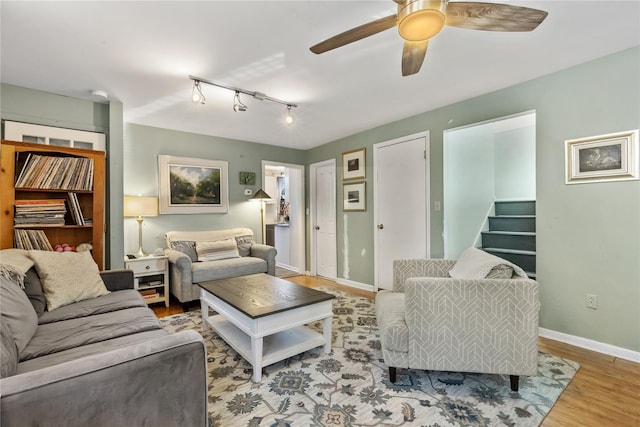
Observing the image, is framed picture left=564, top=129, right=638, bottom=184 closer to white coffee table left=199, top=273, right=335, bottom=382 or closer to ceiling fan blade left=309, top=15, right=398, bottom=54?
ceiling fan blade left=309, top=15, right=398, bottom=54

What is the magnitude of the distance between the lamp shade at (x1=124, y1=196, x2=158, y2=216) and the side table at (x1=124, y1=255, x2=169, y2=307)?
549mm

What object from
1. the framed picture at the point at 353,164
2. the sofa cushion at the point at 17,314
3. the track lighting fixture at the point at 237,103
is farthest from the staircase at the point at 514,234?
the sofa cushion at the point at 17,314

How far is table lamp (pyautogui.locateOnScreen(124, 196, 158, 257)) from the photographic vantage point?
336cm

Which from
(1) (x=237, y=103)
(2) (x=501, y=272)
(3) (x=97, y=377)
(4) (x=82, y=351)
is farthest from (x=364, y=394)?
(1) (x=237, y=103)

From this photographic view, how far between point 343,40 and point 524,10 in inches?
33.8

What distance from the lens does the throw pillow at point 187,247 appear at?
3.74 m

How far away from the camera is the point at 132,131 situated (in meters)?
3.72

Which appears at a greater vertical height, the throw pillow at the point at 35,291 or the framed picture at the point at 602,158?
the framed picture at the point at 602,158

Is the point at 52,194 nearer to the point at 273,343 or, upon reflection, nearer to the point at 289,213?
the point at 273,343

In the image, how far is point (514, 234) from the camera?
3.32 m

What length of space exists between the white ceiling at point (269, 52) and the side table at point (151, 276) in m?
1.75

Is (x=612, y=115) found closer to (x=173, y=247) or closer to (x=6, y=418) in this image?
(x=6, y=418)

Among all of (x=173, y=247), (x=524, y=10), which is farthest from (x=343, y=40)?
(x=173, y=247)

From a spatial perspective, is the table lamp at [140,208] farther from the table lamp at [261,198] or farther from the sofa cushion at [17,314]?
the sofa cushion at [17,314]
